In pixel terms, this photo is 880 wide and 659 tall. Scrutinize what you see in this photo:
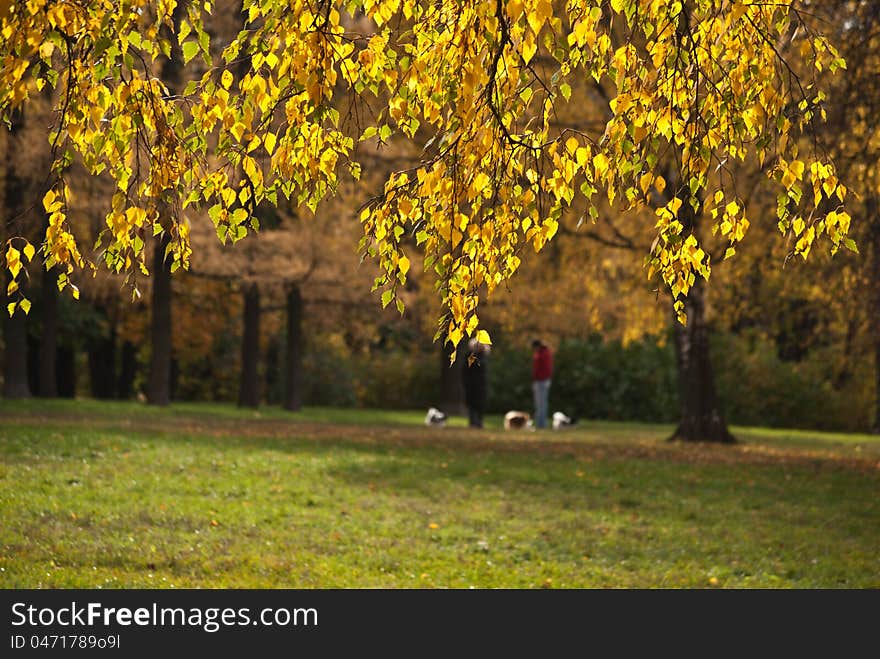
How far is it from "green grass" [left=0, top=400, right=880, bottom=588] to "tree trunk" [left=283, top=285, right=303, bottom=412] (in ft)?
30.2

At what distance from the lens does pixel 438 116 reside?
553 centimetres

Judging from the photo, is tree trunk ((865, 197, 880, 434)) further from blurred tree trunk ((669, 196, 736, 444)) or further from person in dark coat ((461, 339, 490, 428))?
person in dark coat ((461, 339, 490, 428))

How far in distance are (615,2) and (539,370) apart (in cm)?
1916

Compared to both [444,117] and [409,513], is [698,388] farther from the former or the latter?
[444,117]

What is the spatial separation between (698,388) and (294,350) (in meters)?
10.7

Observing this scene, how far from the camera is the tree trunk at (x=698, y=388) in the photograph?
68.6 feet

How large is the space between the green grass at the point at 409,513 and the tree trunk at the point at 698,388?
190 cm

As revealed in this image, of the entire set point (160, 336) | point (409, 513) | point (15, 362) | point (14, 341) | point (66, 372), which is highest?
point (160, 336)

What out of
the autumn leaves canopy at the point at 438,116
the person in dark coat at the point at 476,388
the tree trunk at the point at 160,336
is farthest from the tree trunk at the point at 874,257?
the tree trunk at the point at 160,336

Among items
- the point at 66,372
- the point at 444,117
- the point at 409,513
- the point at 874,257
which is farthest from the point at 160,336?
the point at 444,117

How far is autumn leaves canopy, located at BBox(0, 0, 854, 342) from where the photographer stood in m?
5.20

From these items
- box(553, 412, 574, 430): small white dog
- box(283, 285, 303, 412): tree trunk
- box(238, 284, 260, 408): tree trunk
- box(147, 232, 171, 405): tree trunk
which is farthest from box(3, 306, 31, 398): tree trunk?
box(553, 412, 574, 430): small white dog

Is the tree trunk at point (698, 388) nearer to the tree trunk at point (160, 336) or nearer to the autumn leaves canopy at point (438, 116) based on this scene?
the tree trunk at point (160, 336)

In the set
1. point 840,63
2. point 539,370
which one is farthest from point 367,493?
point 539,370
